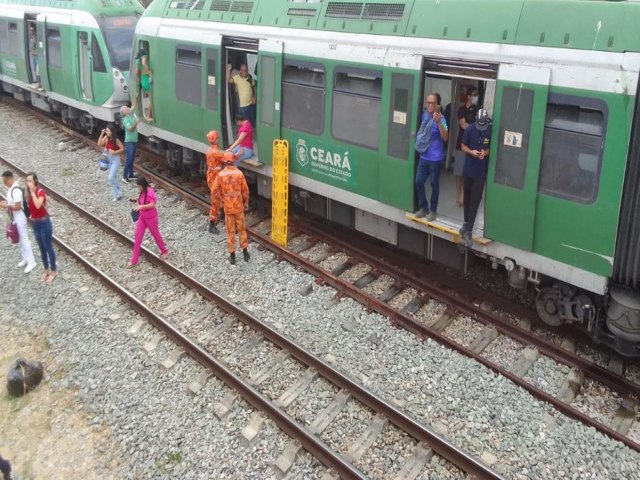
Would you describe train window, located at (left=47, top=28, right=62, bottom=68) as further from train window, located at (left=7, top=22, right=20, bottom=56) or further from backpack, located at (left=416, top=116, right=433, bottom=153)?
backpack, located at (left=416, top=116, right=433, bottom=153)

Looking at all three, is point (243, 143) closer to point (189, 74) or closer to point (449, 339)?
point (189, 74)

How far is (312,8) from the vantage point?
8.99 meters

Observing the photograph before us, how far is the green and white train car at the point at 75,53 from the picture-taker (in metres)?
14.6

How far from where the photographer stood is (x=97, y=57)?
48.1ft

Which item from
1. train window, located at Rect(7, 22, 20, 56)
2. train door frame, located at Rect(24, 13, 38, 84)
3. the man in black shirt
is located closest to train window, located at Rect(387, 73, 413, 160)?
the man in black shirt

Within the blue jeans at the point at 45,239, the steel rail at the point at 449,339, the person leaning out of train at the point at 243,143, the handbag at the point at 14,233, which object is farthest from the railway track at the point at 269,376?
the person leaning out of train at the point at 243,143

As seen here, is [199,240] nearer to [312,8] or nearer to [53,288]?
[53,288]

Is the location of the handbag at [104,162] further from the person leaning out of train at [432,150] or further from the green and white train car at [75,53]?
the person leaning out of train at [432,150]

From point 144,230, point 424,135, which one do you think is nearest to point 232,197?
point 144,230

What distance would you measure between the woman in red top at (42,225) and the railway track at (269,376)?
473 millimetres

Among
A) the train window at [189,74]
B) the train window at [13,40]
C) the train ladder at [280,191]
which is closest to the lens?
the train ladder at [280,191]

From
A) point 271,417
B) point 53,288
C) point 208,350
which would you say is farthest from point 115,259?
point 271,417

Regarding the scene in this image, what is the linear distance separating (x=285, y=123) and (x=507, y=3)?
12.5 feet

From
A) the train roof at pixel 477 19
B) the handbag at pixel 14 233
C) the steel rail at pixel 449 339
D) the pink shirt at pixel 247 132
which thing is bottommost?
the steel rail at pixel 449 339
